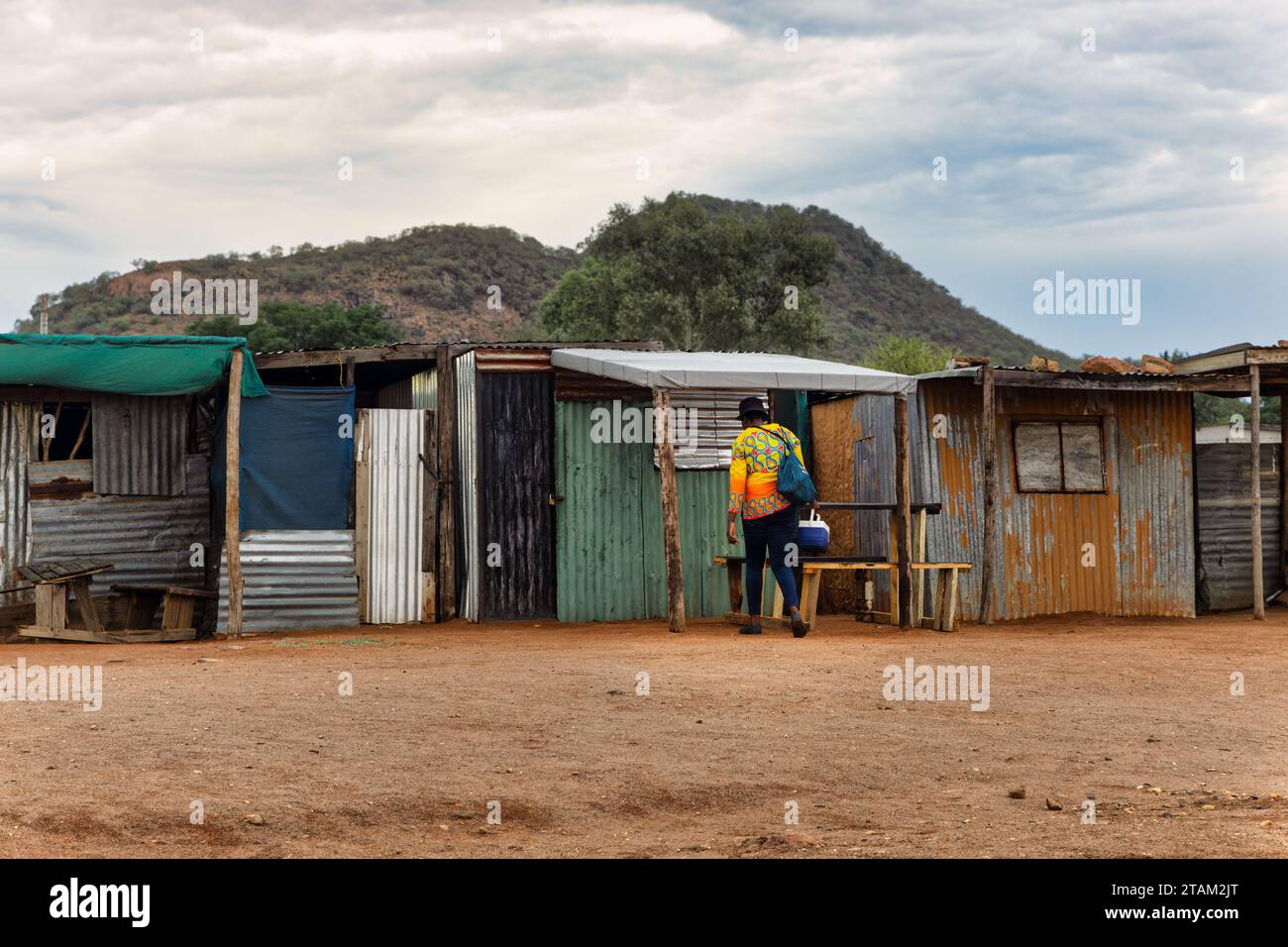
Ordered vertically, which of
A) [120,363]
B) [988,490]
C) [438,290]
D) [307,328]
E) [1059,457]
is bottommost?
[988,490]

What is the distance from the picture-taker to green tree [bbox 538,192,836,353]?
44.9 metres

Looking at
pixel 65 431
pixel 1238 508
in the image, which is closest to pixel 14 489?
pixel 65 431

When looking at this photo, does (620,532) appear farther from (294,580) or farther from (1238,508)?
(1238,508)

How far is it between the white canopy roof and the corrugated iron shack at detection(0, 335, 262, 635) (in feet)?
11.5

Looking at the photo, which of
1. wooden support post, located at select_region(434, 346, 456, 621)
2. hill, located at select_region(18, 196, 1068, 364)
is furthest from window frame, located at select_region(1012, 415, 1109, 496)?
hill, located at select_region(18, 196, 1068, 364)

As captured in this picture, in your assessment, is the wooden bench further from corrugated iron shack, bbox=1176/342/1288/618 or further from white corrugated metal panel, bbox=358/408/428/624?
corrugated iron shack, bbox=1176/342/1288/618

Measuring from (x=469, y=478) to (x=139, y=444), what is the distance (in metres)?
3.31

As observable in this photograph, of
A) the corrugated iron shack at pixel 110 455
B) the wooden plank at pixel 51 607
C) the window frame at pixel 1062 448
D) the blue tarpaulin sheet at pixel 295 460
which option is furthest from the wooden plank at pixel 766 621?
the wooden plank at pixel 51 607

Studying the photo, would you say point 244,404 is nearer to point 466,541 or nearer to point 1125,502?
point 466,541

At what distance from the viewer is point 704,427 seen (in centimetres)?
1521

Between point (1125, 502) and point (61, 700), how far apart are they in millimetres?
11906

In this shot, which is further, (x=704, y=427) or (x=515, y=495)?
(x=704, y=427)

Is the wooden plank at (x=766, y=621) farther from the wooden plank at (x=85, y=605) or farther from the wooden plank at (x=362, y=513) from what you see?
the wooden plank at (x=85, y=605)
